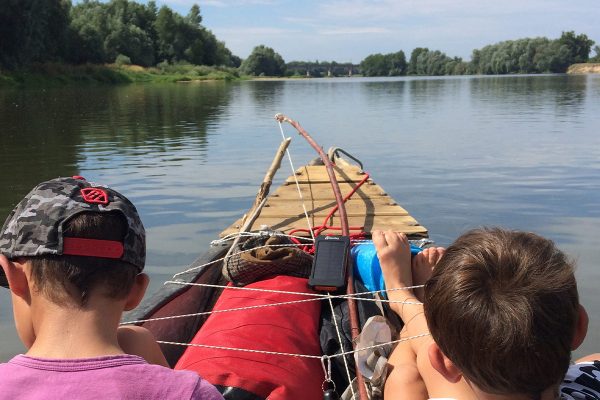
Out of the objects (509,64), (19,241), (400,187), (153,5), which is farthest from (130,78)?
(509,64)

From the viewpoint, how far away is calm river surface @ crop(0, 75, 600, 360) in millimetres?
7113

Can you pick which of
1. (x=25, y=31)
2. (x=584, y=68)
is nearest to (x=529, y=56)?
(x=584, y=68)

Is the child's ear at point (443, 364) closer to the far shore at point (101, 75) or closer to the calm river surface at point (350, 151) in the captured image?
the calm river surface at point (350, 151)

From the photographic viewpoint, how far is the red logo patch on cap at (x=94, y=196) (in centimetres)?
133

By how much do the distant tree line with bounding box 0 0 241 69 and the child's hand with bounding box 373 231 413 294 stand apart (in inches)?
1604

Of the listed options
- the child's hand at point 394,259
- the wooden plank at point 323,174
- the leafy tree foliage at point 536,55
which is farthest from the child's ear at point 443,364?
the leafy tree foliage at point 536,55

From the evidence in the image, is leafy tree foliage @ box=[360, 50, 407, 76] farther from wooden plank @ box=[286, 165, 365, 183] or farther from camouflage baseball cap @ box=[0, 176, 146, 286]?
camouflage baseball cap @ box=[0, 176, 146, 286]

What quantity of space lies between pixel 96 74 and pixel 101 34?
44.7ft

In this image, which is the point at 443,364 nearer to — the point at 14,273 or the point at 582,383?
the point at 582,383

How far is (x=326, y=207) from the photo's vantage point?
5531 mm

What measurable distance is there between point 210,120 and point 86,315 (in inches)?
742

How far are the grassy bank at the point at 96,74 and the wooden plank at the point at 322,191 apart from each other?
114 ft

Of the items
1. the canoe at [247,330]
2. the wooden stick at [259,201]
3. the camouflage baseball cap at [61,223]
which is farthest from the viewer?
the wooden stick at [259,201]

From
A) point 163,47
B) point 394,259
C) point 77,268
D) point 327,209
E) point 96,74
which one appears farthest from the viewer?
point 163,47
